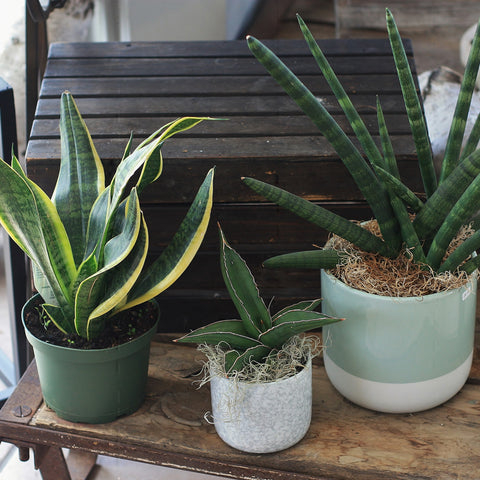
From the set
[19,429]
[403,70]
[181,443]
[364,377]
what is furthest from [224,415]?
[403,70]

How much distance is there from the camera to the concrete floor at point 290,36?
138cm

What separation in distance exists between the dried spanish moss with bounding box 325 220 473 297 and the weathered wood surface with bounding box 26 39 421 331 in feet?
0.69

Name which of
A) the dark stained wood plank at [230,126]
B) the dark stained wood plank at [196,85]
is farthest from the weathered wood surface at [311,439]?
the dark stained wood plank at [196,85]

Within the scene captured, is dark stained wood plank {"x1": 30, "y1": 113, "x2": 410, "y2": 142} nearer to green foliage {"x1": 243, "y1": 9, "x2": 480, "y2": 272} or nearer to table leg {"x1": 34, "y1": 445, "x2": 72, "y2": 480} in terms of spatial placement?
green foliage {"x1": 243, "y1": 9, "x2": 480, "y2": 272}

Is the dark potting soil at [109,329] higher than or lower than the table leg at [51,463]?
higher

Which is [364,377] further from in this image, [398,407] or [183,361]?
[183,361]

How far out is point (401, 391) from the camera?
2.95 feet

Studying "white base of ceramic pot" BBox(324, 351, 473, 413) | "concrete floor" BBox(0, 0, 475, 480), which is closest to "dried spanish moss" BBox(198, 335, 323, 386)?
"white base of ceramic pot" BBox(324, 351, 473, 413)

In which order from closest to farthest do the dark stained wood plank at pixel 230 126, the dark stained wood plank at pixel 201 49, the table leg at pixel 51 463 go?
the table leg at pixel 51 463, the dark stained wood plank at pixel 230 126, the dark stained wood plank at pixel 201 49

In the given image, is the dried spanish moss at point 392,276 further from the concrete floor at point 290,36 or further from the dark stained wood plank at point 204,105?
the concrete floor at point 290,36

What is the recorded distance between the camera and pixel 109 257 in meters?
0.83

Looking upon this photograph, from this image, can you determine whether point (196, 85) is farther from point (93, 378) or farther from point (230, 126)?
point (93, 378)

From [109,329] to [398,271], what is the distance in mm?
406

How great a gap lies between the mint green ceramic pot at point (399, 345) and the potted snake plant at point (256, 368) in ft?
0.22
